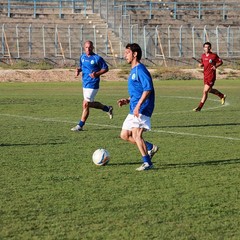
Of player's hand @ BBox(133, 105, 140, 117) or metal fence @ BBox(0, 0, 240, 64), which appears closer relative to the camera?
player's hand @ BBox(133, 105, 140, 117)

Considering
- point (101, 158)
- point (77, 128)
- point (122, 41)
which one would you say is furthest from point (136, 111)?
point (122, 41)

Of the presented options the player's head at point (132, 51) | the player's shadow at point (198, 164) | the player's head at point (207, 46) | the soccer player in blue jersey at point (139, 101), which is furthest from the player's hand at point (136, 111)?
the player's head at point (207, 46)

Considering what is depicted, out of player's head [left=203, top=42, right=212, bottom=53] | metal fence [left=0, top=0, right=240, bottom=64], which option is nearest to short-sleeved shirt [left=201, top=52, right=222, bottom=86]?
player's head [left=203, top=42, right=212, bottom=53]

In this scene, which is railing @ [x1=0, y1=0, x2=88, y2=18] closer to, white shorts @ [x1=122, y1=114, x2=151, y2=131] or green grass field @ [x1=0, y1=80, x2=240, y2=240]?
green grass field @ [x1=0, y1=80, x2=240, y2=240]

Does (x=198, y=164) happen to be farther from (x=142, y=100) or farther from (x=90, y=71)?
(x=90, y=71)

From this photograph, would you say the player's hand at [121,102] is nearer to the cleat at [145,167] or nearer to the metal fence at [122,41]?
the cleat at [145,167]

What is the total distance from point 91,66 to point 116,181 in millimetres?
7931

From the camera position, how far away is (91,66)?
19.0 meters

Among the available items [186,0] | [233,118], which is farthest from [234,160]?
[186,0]

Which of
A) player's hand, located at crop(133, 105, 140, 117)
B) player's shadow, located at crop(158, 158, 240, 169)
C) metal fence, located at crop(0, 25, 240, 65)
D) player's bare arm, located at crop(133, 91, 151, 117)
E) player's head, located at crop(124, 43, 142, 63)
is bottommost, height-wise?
metal fence, located at crop(0, 25, 240, 65)

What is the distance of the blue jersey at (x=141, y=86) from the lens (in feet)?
39.4

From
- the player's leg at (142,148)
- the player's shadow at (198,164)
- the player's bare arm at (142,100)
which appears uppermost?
the player's bare arm at (142,100)

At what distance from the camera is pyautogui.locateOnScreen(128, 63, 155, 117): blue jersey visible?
39.4ft

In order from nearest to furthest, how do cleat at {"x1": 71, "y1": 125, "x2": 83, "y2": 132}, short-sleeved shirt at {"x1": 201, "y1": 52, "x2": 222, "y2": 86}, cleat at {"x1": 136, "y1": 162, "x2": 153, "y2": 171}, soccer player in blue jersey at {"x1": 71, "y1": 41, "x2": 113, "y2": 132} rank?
cleat at {"x1": 136, "y1": 162, "x2": 153, "y2": 171}, cleat at {"x1": 71, "y1": 125, "x2": 83, "y2": 132}, soccer player in blue jersey at {"x1": 71, "y1": 41, "x2": 113, "y2": 132}, short-sleeved shirt at {"x1": 201, "y1": 52, "x2": 222, "y2": 86}
